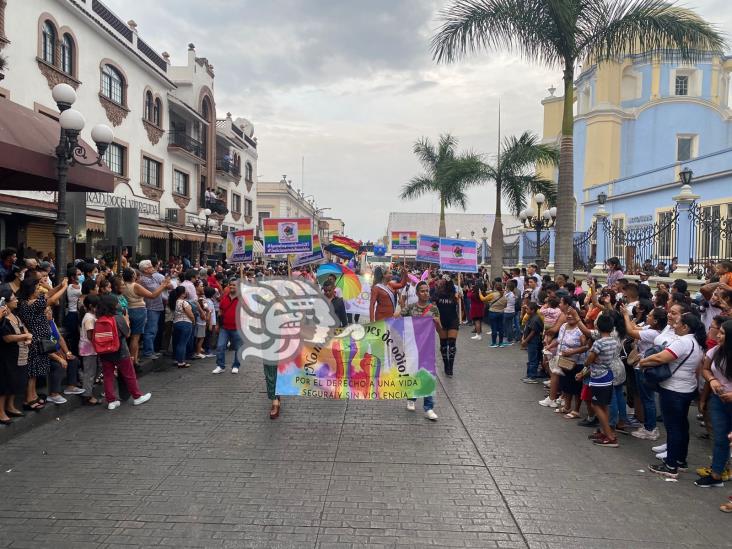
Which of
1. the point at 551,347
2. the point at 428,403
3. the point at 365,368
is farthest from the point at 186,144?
the point at 428,403

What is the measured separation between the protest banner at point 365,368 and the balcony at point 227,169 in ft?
101

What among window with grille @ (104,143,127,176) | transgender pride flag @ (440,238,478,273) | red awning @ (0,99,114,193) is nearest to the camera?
red awning @ (0,99,114,193)

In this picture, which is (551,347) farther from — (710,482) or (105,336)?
(105,336)

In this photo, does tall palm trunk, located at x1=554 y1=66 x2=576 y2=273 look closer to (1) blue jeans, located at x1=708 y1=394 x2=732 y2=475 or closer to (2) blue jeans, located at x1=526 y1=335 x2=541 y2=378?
(2) blue jeans, located at x1=526 y1=335 x2=541 y2=378

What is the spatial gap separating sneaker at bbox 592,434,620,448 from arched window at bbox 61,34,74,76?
19770 mm

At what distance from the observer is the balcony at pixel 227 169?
35.7 meters

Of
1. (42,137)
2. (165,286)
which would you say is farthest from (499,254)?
(42,137)

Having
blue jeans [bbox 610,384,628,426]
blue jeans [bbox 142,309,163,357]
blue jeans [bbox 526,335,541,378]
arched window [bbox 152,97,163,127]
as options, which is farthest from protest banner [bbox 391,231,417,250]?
blue jeans [bbox 610,384,628,426]

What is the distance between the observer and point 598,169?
3725cm

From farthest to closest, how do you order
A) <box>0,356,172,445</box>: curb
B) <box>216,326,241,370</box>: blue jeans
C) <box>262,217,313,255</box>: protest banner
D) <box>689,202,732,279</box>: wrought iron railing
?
<box>262,217,313,255</box>: protest banner < <box>689,202,732,279</box>: wrought iron railing < <box>216,326,241,370</box>: blue jeans < <box>0,356,172,445</box>: curb

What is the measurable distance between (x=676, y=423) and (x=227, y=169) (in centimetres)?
3457

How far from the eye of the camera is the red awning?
25.9ft

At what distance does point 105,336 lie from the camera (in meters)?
7.12

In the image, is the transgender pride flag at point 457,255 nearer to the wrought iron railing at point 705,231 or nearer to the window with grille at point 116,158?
the wrought iron railing at point 705,231
